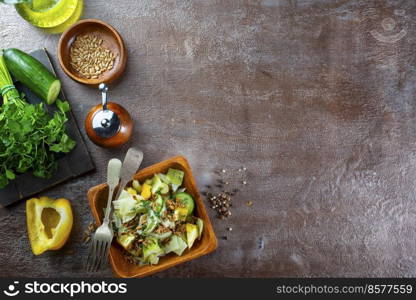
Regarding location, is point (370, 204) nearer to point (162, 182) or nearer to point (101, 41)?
point (162, 182)

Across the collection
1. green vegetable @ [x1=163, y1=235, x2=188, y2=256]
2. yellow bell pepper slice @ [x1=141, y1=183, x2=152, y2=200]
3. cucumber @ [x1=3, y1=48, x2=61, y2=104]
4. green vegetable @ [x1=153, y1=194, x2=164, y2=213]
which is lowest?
green vegetable @ [x1=163, y1=235, x2=188, y2=256]

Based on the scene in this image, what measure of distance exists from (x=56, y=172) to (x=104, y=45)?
Result: 50 cm

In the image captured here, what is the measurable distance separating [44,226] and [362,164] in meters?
1.19

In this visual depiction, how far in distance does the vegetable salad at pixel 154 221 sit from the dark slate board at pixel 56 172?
0.82 ft

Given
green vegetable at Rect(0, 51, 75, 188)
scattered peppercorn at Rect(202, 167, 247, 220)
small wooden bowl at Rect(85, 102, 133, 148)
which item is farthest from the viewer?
scattered peppercorn at Rect(202, 167, 247, 220)

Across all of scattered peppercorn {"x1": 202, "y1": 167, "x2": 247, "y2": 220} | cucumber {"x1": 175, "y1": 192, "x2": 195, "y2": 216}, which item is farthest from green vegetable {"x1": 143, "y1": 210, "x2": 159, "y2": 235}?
scattered peppercorn {"x1": 202, "y1": 167, "x2": 247, "y2": 220}

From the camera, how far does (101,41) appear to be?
1.79 meters

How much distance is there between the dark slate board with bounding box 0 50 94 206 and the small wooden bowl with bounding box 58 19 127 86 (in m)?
0.08

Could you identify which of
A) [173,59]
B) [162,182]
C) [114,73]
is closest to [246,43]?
[173,59]

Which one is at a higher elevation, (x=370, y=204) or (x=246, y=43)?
(x=246, y=43)

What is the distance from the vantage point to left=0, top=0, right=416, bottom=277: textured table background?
1.80 m

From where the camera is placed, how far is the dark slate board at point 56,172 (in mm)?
1756

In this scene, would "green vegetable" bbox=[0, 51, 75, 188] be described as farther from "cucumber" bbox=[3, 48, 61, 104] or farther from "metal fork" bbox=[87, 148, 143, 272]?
"metal fork" bbox=[87, 148, 143, 272]

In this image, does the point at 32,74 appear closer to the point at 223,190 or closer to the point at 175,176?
the point at 175,176
